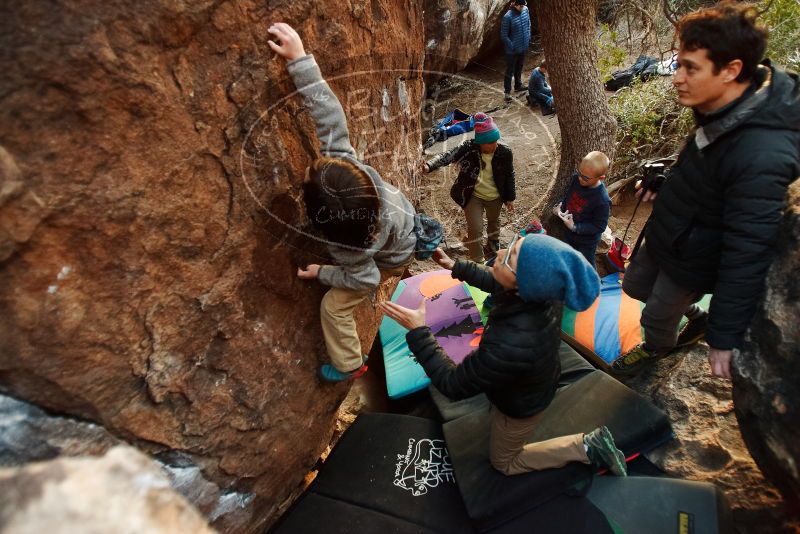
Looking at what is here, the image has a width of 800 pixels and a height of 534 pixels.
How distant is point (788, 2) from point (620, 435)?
590cm

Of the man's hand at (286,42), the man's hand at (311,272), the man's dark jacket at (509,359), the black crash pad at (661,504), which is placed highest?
the man's hand at (286,42)

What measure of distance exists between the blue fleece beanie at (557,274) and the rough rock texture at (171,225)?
1.10 m

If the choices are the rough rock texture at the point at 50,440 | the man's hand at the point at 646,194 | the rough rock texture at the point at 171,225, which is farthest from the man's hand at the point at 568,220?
the rough rock texture at the point at 50,440

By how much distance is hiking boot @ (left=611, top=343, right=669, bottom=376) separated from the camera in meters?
3.13

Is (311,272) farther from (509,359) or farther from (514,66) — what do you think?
(514,66)

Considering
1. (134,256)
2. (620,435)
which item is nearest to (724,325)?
(620,435)

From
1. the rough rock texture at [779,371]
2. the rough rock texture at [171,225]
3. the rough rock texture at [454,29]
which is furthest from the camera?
the rough rock texture at [454,29]

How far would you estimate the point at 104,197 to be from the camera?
59.6 inches

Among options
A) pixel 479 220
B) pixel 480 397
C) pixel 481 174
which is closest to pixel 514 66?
pixel 479 220

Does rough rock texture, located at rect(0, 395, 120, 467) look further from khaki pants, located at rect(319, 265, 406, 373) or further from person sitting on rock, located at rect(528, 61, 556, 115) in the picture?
person sitting on rock, located at rect(528, 61, 556, 115)

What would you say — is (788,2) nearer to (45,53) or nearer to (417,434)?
(417,434)

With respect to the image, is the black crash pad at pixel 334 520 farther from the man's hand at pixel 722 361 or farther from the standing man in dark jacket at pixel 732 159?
the standing man in dark jacket at pixel 732 159

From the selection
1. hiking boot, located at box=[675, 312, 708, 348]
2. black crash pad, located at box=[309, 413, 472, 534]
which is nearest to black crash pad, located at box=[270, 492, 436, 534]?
black crash pad, located at box=[309, 413, 472, 534]

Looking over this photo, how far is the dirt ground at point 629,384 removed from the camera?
8.17 feet
